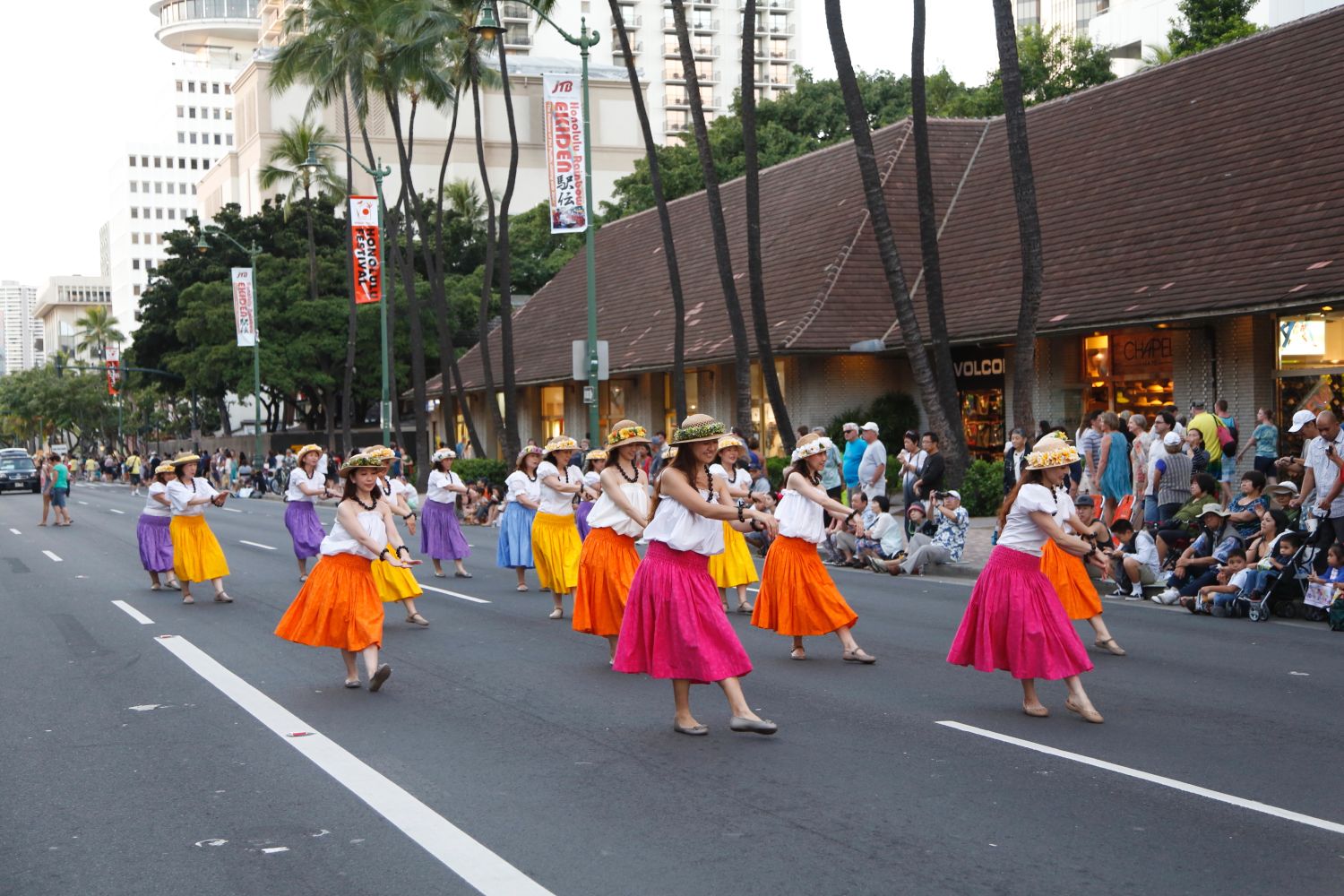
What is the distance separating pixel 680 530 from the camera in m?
8.56

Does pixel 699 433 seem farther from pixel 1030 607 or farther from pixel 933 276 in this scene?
pixel 933 276

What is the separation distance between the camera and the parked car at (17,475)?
64250mm

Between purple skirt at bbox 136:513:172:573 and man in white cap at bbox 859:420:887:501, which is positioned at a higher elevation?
man in white cap at bbox 859:420:887:501

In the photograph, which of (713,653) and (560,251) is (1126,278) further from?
(560,251)

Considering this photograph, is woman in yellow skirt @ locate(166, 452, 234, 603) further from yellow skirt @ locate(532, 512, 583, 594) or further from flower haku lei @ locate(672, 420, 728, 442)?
flower haku lei @ locate(672, 420, 728, 442)

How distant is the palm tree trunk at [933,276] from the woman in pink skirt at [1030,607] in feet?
→ 47.1

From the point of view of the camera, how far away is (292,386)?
183ft

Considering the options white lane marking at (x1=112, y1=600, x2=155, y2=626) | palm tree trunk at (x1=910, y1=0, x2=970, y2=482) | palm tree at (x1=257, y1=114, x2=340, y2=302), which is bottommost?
white lane marking at (x1=112, y1=600, x2=155, y2=626)

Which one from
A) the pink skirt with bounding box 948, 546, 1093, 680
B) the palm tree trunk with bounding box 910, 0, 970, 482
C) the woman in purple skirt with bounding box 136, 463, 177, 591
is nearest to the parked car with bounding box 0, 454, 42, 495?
the woman in purple skirt with bounding box 136, 463, 177, 591

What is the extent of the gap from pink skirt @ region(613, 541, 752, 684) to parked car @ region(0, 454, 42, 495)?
2451 inches

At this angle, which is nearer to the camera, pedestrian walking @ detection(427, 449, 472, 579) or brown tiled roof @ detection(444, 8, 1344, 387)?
pedestrian walking @ detection(427, 449, 472, 579)

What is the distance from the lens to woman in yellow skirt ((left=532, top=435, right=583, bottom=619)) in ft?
48.0

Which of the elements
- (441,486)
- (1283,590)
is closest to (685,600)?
(1283,590)

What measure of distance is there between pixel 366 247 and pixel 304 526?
27.1 m
